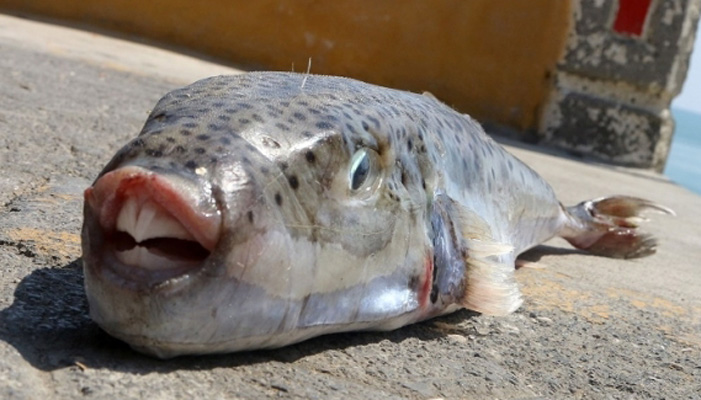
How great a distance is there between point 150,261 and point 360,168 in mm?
498

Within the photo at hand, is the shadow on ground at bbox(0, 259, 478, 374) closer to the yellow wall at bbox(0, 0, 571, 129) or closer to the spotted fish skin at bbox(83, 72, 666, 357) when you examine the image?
the spotted fish skin at bbox(83, 72, 666, 357)

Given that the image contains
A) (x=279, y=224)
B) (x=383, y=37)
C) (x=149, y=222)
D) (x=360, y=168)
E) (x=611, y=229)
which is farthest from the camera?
(x=383, y=37)

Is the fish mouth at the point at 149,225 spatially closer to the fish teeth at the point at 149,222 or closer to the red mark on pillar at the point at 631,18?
the fish teeth at the point at 149,222

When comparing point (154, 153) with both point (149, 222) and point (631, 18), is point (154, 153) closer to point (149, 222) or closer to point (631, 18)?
point (149, 222)

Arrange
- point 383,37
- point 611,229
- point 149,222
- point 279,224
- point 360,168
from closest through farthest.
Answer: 1. point 149,222
2. point 279,224
3. point 360,168
4. point 611,229
5. point 383,37

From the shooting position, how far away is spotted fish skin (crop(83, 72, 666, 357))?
1.65 meters

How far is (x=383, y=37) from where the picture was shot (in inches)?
341

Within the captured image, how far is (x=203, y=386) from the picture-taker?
1.68m

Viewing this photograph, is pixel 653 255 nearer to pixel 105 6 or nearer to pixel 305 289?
pixel 305 289

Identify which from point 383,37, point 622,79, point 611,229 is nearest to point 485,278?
point 611,229

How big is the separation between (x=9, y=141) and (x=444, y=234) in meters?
1.78

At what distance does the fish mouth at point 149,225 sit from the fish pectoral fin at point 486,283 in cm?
77

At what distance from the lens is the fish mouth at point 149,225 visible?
160 centimetres

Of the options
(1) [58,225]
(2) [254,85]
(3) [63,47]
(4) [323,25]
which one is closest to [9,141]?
(1) [58,225]
